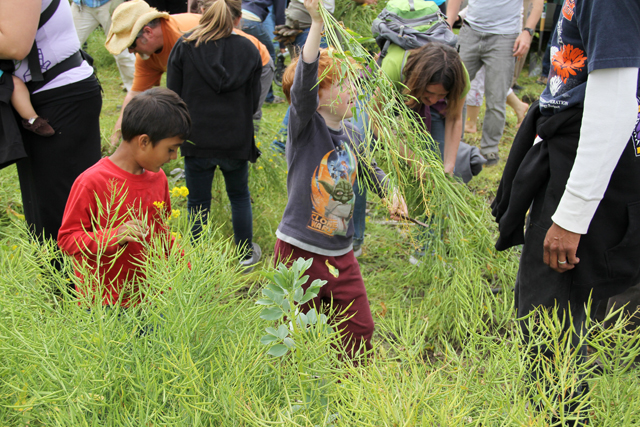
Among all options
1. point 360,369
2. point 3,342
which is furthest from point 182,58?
point 360,369

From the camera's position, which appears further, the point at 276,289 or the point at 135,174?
the point at 135,174

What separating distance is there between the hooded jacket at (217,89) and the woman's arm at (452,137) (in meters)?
1.18

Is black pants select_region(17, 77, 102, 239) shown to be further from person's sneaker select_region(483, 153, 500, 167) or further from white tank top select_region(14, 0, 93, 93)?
person's sneaker select_region(483, 153, 500, 167)

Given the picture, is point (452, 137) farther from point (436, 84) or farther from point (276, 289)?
point (276, 289)

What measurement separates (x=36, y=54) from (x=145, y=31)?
1.05 metres

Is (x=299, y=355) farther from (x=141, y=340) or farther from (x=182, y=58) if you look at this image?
(x=182, y=58)

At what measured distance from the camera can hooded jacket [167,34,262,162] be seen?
272 cm

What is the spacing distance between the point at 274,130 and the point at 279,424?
353 cm

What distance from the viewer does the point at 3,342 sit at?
86 cm

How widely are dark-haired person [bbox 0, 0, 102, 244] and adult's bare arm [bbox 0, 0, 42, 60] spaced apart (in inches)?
1.0

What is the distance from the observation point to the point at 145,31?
2.90 meters

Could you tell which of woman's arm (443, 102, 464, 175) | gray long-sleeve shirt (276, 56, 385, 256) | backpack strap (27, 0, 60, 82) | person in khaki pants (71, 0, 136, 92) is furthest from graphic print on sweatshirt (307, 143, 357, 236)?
person in khaki pants (71, 0, 136, 92)

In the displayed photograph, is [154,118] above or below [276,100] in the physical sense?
above

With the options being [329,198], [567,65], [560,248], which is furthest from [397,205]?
[567,65]
